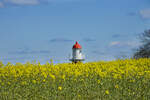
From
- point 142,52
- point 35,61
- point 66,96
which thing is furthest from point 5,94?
point 142,52

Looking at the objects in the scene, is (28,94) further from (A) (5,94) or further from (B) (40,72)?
(B) (40,72)

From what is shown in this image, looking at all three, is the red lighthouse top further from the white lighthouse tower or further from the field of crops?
the field of crops

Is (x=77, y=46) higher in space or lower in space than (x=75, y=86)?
higher

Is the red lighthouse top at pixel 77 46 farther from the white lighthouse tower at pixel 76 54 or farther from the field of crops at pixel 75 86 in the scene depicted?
the field of crops at pixel 75 86

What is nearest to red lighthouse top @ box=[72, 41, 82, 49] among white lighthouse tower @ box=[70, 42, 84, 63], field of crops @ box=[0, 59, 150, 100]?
white lighthouse tower @ box=[70, 42, 84, 63]

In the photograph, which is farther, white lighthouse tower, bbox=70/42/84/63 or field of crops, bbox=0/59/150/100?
white lighthouse tower, bbox=70/42/84/63

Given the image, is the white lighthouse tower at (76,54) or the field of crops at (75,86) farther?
the white lighthouse tower at (76,54)

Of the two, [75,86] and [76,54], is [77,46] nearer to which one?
[76,54]

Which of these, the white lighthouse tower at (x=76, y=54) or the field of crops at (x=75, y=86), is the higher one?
the white lighthouse tower at (x=76, y=54)

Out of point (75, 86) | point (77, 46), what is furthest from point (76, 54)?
point (75, 86)

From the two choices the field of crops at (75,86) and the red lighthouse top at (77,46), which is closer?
the field of crops at (75,86)

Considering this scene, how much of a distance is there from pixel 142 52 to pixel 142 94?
42.2 feet

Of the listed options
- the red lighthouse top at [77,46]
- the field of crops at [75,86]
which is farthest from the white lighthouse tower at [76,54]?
the field of crops at [75,86]

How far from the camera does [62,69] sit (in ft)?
39.1
